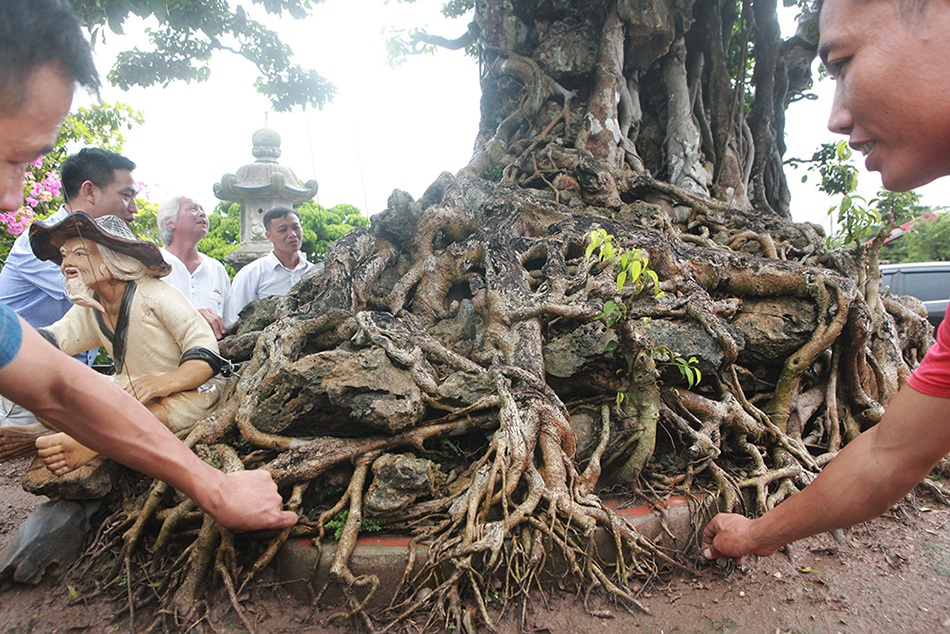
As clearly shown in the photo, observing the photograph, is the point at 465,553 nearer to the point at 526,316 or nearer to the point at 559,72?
the point at 526,316

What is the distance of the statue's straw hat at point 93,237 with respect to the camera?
2.52 metres

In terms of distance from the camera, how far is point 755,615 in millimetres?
2232

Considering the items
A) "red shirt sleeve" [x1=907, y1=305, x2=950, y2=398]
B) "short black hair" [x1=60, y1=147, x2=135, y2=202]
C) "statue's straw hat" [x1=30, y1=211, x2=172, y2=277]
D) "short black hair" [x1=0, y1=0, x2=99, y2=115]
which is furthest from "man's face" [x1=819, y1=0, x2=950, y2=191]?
"short black hair" [x1=60, y1=147, x2=135, y2=202]

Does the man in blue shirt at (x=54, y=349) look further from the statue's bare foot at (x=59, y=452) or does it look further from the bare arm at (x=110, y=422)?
the statue's bare foot at (x=59, y=452)

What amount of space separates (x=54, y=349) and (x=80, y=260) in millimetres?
1678

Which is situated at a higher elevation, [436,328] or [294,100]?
[294,100]

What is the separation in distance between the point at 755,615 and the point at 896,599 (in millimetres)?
698

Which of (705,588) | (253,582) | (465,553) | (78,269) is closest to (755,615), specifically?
(705,588)

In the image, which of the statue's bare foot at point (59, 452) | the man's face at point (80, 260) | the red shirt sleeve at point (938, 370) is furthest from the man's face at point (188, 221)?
the red shirt sleeve at point (938, 370)

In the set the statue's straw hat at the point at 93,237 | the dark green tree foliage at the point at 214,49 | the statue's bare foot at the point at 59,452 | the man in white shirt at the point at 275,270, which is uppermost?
the dark green tree foliage at the point at 214,49

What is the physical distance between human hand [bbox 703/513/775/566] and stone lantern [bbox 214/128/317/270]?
Result: 9624 mm

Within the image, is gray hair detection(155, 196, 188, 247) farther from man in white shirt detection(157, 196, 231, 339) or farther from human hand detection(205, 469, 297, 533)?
human hand detection(205, 469, 297, 533)

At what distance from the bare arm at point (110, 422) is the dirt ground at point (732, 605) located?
75cm

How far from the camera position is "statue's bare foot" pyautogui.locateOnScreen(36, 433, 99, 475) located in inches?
94.5
